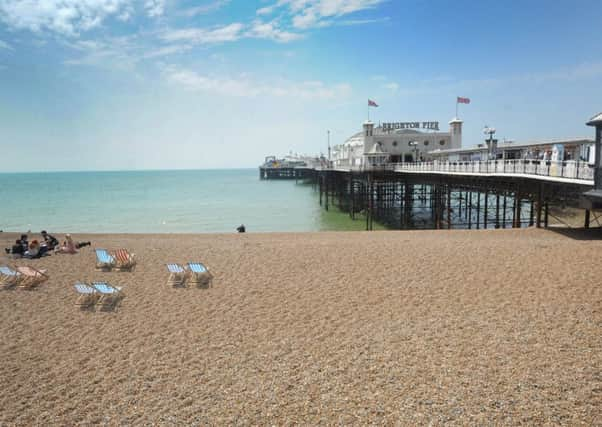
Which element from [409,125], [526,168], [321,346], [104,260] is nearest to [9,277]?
[104,260]

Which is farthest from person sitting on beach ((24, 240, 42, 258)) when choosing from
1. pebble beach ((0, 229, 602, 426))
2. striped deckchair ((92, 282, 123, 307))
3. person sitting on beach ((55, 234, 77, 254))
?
striped deckchair ((92, 282, 123, 307))

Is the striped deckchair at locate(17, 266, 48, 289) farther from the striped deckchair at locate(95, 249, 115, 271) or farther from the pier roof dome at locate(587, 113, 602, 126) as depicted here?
the pier roof dome at locate(587, 113, 602, 126)

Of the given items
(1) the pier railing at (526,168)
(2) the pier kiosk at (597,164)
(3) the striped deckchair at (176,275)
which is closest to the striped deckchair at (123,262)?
(3) the striped deckchair at (176,275)

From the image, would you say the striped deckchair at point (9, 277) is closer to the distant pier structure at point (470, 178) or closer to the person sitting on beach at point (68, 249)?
the person sitting on beach at point (68, 249)

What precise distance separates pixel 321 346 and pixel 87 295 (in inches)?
203

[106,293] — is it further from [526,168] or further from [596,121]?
[526,168]

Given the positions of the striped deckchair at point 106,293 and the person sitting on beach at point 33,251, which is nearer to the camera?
the striped deckchair at point 106,293

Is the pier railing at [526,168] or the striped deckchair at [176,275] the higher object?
the pier railing at [526,168]

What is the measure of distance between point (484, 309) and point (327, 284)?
3.11 meters

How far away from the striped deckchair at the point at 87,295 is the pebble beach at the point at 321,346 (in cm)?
19

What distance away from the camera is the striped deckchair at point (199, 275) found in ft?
30.9

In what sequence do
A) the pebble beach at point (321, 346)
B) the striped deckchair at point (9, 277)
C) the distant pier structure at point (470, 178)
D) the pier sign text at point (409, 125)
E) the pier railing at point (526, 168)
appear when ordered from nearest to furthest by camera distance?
the pebble beach at point (321, 346)
the striped deckchair at point (9, 277)
the pier railing at point (526, 168)
the distant pier structure at point (470, 178)
the pier sign text at point (409, 125)

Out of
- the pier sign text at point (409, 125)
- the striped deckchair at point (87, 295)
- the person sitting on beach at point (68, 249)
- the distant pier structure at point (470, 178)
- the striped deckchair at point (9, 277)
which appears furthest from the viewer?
the pier sign text at point (409, 125)

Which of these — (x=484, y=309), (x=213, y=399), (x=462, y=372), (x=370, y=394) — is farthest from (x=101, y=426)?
(x=484, y=309)
